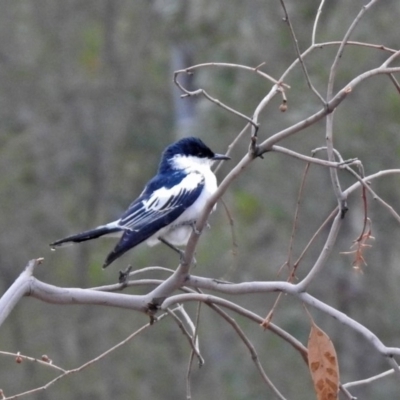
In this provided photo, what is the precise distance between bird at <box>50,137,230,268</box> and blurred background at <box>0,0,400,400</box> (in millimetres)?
3182

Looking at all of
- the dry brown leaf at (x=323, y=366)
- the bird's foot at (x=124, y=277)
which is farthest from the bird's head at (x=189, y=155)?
the dry brown leaf at (x=323, y=366)

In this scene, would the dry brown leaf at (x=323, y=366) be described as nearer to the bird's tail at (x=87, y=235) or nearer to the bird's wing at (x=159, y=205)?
the bird's tail at (x=87, y=235)

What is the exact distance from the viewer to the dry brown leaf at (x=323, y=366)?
2.47 m

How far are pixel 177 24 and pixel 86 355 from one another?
3169 millimetres

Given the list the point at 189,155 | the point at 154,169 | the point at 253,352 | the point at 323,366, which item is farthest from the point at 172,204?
the point at 154,169

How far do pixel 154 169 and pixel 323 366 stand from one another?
7.91 meters

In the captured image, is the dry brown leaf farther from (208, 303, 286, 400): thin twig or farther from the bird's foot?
the bird's foot

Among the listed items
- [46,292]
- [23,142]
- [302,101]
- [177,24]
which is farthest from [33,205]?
[46,292]

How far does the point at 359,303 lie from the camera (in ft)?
29.5

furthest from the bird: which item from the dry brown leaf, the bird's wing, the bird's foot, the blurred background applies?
the blurred background

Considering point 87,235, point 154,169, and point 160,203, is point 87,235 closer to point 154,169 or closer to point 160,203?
point 160,203

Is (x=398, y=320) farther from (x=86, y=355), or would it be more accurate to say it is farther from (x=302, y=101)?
(x=86, y=355)

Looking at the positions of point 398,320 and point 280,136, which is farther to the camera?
point 398,320

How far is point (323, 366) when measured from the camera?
2516 mm
